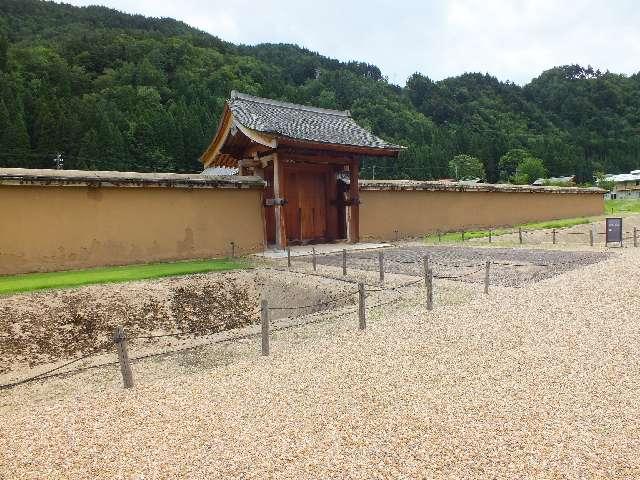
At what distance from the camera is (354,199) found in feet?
52.9

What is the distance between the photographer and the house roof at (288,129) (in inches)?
550

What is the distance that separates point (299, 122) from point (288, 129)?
1.83m

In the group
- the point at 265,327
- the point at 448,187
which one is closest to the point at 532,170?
the point at 448,187

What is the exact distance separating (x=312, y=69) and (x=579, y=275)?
7841 centimetres

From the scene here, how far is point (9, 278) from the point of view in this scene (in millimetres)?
10703

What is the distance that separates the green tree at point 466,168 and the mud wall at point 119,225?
5248 centimetres

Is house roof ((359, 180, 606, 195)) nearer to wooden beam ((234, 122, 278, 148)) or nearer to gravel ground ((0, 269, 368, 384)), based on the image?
wooden beam ((234, 122, 278, 148))

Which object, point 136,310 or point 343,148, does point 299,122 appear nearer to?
point 343,148

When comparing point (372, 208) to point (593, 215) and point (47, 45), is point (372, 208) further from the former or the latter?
point (47, 45)

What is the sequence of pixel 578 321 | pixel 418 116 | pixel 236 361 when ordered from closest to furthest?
pixel 236 361
pixel 578 321
pixel 418 116

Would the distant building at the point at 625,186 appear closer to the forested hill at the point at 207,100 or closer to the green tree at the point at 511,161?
the forested hill at the point at 207,100

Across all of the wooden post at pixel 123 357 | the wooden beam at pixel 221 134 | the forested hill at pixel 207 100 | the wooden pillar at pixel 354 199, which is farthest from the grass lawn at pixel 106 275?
the forested hill at pixel 207 100

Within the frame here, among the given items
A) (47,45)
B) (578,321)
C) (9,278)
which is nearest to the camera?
(578,321)

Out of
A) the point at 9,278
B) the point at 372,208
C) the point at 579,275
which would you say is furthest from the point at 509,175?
the point at 9,278
